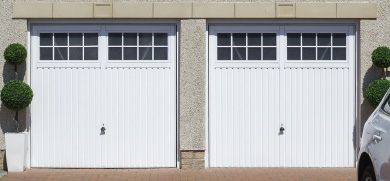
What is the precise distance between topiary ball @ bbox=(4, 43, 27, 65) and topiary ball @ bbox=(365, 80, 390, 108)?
5.53 m

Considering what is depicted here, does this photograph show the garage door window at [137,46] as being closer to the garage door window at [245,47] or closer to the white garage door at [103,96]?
the white garage door at [103,96]

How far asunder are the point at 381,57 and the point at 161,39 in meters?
3.56

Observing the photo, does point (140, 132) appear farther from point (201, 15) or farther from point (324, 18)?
point (324, 18)

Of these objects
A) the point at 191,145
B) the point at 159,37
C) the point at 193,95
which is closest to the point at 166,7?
the point at 159,37

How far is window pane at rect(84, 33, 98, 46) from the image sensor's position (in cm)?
1201

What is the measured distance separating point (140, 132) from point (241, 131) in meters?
1.67

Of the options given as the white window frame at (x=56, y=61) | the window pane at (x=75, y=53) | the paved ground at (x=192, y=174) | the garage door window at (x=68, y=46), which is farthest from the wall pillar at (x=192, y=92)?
the window pane at (x=75, y=53)

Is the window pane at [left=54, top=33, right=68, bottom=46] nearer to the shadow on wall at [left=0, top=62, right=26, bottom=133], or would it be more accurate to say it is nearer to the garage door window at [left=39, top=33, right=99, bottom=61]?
the garage door window at [left=39, top=33, right=99, bottom=61]

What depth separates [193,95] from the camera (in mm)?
11898

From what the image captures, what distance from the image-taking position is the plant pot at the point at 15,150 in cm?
1159

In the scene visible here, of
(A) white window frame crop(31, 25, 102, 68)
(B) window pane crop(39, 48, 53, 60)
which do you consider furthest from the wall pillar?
(B) window pane crop(39, 48, 53, 60)

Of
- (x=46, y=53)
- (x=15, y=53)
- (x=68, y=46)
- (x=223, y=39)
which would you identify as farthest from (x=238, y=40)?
(x=15, y=53)

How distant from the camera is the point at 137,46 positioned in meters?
12.0

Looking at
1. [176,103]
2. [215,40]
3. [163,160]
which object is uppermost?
[215,40]
